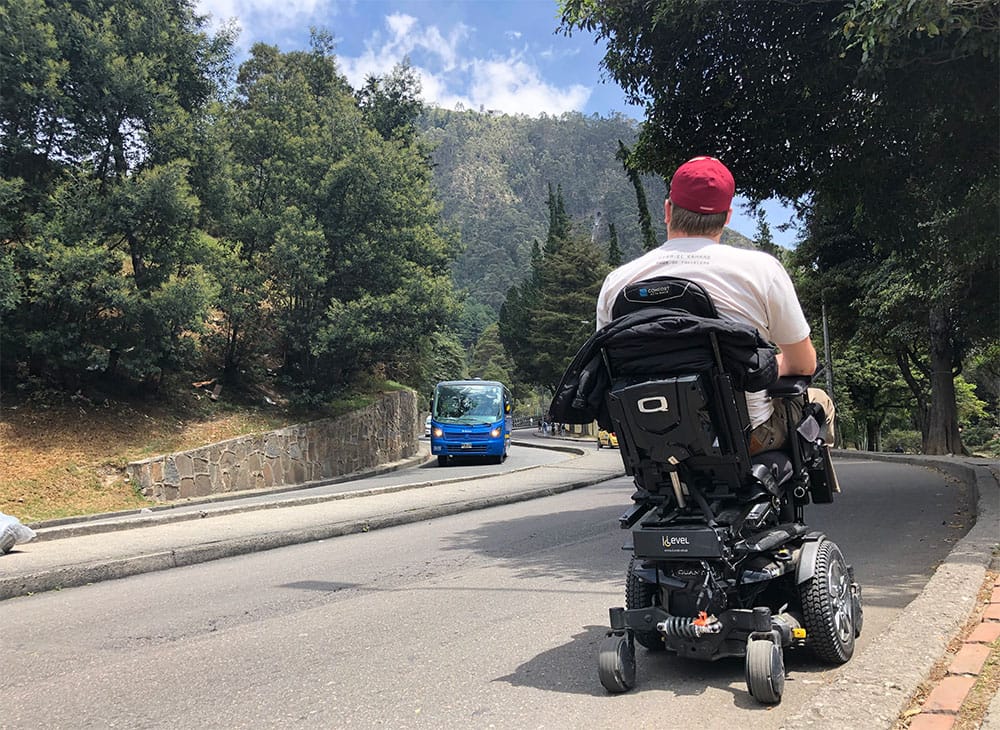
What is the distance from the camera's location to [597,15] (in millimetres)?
9203

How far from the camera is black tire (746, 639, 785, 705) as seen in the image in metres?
3.12

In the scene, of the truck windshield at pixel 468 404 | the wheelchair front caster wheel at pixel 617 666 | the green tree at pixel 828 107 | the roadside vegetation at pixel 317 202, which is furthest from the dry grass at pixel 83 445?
the wheelchair front caster wheel at pixel 617 666

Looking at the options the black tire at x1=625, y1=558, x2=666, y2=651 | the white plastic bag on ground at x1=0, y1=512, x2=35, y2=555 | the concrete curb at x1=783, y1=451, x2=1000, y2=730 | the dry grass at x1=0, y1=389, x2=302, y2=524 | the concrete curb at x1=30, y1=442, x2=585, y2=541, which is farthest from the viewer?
the dry grass at x1=0, y1=389, x2=302, y2=524

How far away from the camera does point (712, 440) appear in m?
3.15

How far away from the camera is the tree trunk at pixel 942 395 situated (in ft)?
82.4

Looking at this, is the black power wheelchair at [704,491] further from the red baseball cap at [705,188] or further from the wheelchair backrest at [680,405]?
the red baseball cap at [705,188]

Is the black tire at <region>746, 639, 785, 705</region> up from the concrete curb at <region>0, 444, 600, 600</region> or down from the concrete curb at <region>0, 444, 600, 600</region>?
up

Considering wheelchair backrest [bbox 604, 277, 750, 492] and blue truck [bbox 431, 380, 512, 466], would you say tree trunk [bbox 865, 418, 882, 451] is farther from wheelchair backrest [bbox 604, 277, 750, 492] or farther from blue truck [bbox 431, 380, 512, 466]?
wheelchair backrest [bbox 604, 277, 750, 492]

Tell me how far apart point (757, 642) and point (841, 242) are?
26681mm

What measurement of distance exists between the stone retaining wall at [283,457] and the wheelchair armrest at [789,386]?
50.2 feet

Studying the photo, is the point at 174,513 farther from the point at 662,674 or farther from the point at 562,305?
the point at 562,305

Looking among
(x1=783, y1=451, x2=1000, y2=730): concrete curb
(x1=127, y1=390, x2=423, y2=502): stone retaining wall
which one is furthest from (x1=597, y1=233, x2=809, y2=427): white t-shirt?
(x1=127, y1=390, x2=423, y2=502): stone retaining wall

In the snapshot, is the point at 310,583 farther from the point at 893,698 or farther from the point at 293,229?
the point at 293,229

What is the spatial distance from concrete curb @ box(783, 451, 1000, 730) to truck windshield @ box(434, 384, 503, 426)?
2102 cm
